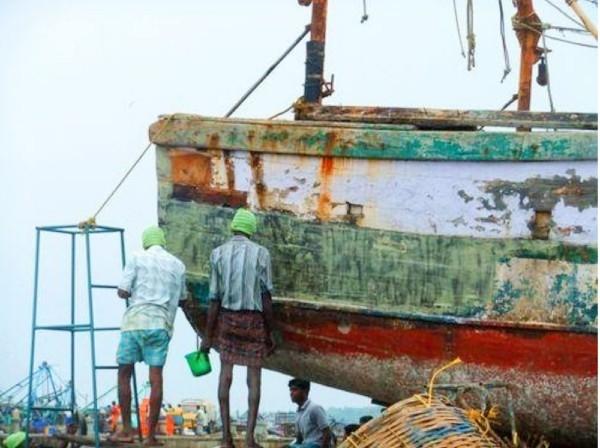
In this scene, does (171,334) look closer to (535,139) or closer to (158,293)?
(158,293)

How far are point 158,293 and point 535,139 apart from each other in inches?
108

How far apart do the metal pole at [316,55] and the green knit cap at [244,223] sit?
4.31ft

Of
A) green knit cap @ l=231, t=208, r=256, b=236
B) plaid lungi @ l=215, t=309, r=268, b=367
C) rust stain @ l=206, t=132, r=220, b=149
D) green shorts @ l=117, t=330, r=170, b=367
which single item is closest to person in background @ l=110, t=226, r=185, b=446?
green shorts @ l=117, t=330, r=170, b=367

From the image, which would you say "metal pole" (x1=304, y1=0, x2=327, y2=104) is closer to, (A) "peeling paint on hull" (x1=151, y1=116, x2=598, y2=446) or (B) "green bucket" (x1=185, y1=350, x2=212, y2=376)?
(A) "peeling paint on hull" (x1=151, y1=116, x2=598, y2=446)

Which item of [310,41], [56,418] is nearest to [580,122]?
[310,41]

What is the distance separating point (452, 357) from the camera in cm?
1055

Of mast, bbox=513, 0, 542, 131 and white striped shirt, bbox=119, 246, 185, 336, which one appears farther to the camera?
mast, bbox=513, 0, 542, 131

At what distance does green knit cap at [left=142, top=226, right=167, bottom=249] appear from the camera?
35.2ft

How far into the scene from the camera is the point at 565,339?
10.2 meters

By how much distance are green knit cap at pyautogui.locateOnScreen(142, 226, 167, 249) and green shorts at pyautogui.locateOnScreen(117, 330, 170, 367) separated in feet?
2.17

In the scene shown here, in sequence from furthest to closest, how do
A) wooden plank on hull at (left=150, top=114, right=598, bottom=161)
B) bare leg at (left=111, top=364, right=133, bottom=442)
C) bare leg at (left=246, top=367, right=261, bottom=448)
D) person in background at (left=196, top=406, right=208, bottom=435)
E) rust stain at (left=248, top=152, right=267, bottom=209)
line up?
person in background at (left=196, top=406, right=208, bottom=435), rust stain at (left=248, top=152, right=267, bottom=209), bare leg at (left=111, top=364, right=133, bottom=442), bare leg at (left=246, top=367, right=261, bottom=448), wooden plank on hull at (left=150, top=114, right=598, bottom=161)

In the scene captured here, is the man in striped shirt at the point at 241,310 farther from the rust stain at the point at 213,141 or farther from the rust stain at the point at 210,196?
the rust stain at the point at 213,141

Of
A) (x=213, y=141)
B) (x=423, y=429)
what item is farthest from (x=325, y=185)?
(x=423, y=429)

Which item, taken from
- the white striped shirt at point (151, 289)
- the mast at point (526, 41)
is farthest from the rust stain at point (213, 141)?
the mast at point (526, 41)
